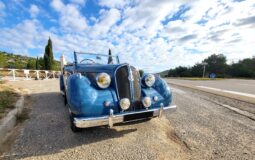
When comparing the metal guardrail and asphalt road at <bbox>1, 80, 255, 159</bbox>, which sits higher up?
the metal guardrail

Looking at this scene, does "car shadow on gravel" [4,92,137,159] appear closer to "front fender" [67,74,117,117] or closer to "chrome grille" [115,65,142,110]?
"front fender" [67,74,117,117]

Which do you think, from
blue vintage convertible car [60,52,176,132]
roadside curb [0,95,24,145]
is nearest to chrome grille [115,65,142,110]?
blue vintage convertible car [60,52,176,132]

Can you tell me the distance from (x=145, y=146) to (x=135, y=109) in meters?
0.69

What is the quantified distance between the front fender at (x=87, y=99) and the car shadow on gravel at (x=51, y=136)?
49 cm

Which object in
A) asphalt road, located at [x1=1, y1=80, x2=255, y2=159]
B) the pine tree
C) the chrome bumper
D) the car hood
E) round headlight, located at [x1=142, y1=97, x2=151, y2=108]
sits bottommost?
asphalt road, located at [x1=1, y1=80, x2=255, y2=159]

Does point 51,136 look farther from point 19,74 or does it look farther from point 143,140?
point 19,74

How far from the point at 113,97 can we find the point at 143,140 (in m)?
0.86

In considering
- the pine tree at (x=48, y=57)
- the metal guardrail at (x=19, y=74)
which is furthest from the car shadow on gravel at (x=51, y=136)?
the pine tree at (x=48, y=57)

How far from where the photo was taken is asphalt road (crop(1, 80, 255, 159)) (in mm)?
2584

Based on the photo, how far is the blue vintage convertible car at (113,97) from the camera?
2855 millimetres

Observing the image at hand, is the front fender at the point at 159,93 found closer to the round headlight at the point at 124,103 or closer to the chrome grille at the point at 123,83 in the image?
the chrome grille at the point at 123,83

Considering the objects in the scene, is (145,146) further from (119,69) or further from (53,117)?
(53,117)

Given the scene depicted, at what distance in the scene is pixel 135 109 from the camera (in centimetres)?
331

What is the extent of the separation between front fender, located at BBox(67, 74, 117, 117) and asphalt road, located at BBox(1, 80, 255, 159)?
0.52 m
